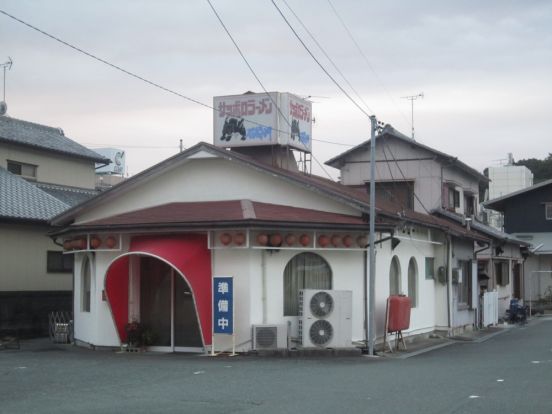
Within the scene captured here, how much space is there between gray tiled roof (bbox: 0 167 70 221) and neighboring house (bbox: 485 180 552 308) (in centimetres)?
3072

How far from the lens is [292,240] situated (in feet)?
62.0

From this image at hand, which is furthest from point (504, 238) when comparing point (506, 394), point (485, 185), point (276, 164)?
point (506, 394)

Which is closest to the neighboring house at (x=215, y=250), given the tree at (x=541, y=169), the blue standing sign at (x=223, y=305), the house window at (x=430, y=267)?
the blue standing sign at (x=223, y=305)

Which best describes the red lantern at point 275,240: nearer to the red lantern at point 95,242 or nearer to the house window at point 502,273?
the red lantern at point 95,242

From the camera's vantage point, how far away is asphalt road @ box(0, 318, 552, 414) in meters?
11.3

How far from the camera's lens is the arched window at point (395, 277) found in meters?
22.6

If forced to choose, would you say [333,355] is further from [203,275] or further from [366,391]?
[366,391]

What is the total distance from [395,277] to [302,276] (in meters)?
4.18

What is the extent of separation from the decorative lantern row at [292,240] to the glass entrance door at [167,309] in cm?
223

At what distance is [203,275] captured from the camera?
62.7 feet

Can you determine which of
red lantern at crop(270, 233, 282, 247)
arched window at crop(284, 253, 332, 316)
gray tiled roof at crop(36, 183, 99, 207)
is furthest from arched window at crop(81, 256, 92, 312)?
gray tiled roof at crop(36, 183, 99, 207)

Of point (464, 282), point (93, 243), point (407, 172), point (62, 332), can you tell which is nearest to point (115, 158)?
point (407, 172)

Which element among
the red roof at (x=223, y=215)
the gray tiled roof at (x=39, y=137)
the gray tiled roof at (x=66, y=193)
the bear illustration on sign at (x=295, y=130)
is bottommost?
the red roof at (x=223, y=215)

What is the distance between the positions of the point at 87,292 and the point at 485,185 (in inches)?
1042
